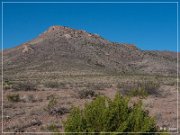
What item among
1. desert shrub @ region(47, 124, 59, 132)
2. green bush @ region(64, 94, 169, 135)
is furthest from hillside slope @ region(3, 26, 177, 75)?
green bush @ region(64, 94, 169, 135)

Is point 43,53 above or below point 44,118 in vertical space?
above

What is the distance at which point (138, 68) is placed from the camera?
105 m

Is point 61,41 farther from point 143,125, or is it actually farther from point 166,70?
point 143,125

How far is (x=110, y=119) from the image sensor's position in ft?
27.4

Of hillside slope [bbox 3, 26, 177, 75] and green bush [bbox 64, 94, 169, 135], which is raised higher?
hillside slope [bbox 3, 26, 177, 75]

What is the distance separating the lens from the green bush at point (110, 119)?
8.20 meters

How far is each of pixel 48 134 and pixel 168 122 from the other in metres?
4.44

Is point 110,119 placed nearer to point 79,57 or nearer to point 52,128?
point 52,128

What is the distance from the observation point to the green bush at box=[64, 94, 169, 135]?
8.20m

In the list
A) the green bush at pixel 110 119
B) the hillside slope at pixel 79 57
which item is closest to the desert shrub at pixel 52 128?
the green bush at pixel 110 119

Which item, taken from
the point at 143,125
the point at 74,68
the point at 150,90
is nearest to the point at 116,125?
the point at 143,125

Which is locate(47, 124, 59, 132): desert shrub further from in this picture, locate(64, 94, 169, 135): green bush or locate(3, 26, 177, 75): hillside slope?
locate(3, 26, 177, 75): hillside slope

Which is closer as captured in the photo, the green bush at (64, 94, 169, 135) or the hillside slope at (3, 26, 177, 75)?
the green bush at (64, 94, 169, 135)

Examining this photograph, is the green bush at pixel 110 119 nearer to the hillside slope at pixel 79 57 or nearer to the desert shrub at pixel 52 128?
the desert shrub at pixel 52 128
